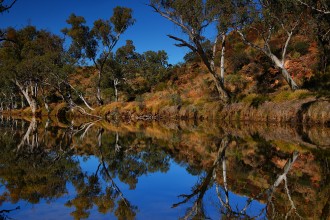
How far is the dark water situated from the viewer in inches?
214

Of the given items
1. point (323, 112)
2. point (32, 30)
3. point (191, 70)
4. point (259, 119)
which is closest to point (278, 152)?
point (323, 112)

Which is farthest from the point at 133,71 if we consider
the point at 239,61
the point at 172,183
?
the point at 172,183

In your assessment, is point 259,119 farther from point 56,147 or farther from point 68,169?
point 68,169

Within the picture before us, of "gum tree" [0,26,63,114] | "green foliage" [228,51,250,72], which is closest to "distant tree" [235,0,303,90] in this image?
"green foliage" [228,51,250,72]

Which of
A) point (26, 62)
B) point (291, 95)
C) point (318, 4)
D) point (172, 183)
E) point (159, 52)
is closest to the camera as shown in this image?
point (172, 183)

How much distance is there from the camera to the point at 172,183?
7738mm

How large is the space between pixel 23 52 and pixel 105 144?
4411cm

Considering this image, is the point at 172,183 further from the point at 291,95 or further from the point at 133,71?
the point at 133,71

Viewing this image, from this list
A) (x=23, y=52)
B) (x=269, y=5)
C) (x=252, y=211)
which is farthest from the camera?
(x=23, y=52)

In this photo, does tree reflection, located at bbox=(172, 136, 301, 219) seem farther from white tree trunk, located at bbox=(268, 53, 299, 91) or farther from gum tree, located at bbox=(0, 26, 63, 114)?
gum tree, located at bbox=(0, 26, 63, 114)

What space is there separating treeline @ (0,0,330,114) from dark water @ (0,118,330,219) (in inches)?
342

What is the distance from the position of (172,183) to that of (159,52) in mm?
50709

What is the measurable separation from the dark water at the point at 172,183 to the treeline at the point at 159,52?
8685mm

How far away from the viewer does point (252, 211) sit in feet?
17.4
